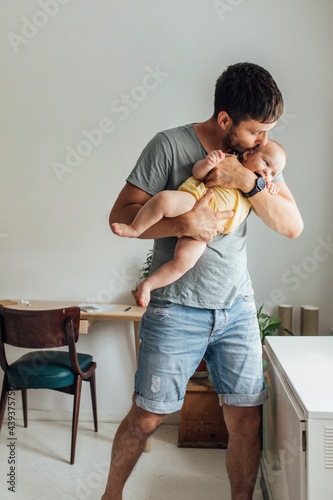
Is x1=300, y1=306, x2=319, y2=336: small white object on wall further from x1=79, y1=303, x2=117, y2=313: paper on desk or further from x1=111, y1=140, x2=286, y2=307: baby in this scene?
x1=111, y1=140, x2=286, y2=307: baby

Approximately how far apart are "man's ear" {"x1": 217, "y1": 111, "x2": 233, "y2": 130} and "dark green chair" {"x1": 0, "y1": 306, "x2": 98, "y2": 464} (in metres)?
1.22

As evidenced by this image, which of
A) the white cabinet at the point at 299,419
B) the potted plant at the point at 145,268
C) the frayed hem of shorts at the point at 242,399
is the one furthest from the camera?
the potted plant at the point at 145,268

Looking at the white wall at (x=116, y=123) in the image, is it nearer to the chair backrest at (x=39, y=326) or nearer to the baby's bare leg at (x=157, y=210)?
the chair backrest at (x=39, y=326)

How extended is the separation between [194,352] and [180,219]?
46cm

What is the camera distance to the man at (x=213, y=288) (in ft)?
4.66

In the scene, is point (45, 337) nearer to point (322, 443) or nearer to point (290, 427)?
point (290, 427)

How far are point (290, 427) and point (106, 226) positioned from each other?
183 cm

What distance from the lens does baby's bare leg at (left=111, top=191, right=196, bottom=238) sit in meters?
1.39

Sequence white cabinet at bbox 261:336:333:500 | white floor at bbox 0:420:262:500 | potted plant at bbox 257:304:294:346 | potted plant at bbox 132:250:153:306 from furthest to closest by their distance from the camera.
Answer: potted plant at bbox 132:250:153:306, potted plant at bbox 257:304:294:346, white floor at bbox 0:420:262:500, white cabinet at bbox 261:336:333:500

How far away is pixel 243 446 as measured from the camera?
1646 millimetres

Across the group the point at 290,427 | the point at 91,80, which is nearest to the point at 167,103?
the point at 91,80

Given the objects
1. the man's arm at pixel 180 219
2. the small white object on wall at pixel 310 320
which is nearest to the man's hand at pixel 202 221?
the man's arm at pixel 180 219

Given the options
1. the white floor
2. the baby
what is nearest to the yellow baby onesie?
the baby

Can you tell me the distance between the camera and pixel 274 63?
2748 mm
